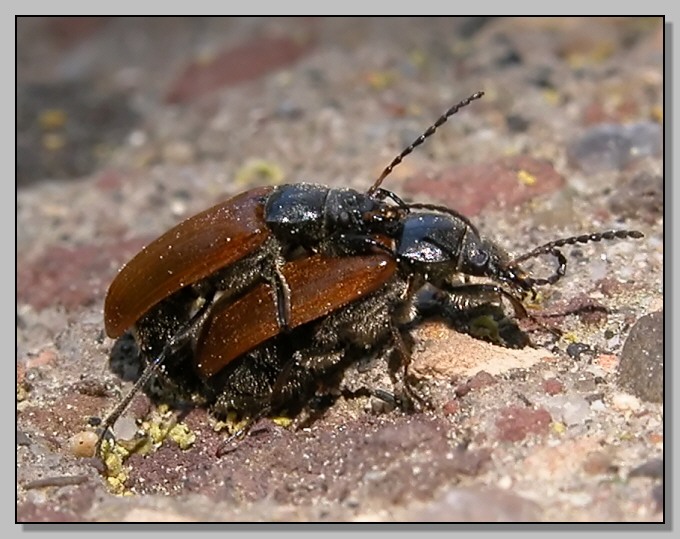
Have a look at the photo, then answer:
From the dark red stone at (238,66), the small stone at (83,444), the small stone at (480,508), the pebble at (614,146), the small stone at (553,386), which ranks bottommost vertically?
the small stone at (83,444)

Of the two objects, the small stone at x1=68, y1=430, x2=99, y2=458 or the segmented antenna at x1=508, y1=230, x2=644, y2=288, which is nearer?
the small stone at x1=68, y1=430, x2=99, y2=458

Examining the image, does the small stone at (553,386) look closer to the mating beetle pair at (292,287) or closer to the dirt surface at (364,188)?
the dirt surface at (364,188)

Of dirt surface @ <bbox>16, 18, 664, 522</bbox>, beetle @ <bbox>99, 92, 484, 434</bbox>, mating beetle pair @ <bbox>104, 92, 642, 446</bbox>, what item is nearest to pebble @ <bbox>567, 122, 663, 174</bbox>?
dirt surface @ <bbox>16, 18, 664, 522</bbox>

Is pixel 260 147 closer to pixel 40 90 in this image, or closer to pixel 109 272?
pixel 109 272

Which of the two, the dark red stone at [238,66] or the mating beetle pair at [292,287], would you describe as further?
the dark red stone at [238,66]

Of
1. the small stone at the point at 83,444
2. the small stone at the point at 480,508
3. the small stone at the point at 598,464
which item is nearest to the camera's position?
the small stone at the point at 480,508

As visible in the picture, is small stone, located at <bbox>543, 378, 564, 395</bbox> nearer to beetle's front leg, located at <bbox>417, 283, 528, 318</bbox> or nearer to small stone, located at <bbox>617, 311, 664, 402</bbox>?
small stone, located at <bbox>617, 311, 664, 402</bbox>

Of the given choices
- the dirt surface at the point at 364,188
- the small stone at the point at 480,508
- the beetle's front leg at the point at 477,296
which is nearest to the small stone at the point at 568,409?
the dirt surface at the point at 364,188

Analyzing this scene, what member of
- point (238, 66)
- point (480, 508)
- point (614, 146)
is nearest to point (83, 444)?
point (480, 508)

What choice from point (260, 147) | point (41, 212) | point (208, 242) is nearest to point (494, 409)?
point (208, 242)
